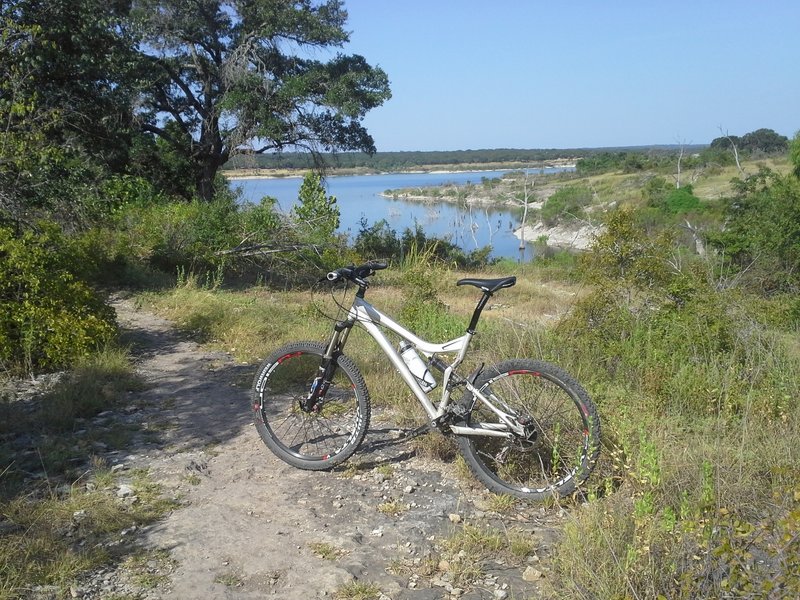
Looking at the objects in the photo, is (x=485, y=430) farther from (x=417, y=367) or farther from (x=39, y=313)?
(x=39, y=313)

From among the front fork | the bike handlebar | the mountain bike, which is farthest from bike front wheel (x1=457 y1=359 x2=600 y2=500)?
the bike handlebar

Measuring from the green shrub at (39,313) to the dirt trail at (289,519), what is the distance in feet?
3.74

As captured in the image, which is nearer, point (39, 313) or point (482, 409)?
point (482, 409)

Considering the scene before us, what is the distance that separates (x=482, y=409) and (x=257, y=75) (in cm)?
1503

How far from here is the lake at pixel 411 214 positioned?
20.1m

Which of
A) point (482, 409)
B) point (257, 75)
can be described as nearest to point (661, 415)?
point (482, 409)

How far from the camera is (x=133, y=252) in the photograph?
12289mm

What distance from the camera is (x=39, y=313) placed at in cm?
613

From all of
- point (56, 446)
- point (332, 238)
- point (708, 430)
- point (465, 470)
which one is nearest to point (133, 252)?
point (332, 238)

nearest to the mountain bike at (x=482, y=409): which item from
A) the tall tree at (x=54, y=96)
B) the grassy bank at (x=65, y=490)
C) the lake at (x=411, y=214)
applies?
the grassy bank at (x=65, y=490)

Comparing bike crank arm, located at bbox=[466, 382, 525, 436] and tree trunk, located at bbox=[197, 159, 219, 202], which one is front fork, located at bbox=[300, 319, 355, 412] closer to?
bike crank arm, located at bbox=[466, 382, 525, 436]

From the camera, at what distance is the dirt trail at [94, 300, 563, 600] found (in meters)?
3.09

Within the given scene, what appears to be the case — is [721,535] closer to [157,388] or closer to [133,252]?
[157,388]

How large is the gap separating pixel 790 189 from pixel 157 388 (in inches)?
770
